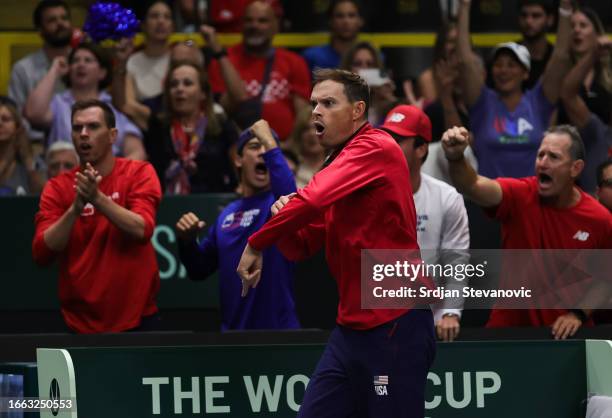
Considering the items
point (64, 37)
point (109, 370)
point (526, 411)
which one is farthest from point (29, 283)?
point (526, 411)

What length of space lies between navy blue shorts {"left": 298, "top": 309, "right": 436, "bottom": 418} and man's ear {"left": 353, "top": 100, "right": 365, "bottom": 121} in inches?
35.8

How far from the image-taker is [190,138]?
10102 mm

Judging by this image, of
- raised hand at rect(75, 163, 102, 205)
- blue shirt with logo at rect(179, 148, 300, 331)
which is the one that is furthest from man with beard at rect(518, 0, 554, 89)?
raised hand at rect(75, 163, 102, 205)

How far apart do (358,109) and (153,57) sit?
199 inches

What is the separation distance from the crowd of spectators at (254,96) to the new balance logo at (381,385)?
132 inches

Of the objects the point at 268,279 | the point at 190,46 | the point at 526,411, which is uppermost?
the point at 190,46

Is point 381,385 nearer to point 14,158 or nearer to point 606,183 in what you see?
point 606,183

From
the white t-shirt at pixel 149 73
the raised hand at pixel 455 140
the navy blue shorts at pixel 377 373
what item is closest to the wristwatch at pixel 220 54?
the white t-shirt at pixel 149 73

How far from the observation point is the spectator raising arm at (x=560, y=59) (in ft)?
33.7

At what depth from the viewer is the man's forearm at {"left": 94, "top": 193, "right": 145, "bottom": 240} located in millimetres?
7809

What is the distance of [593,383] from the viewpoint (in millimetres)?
7441

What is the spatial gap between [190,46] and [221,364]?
4293 mm

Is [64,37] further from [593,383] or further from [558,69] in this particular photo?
[593,383]

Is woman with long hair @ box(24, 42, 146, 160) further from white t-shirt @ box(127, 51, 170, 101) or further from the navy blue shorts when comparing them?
the navy blue shorts
